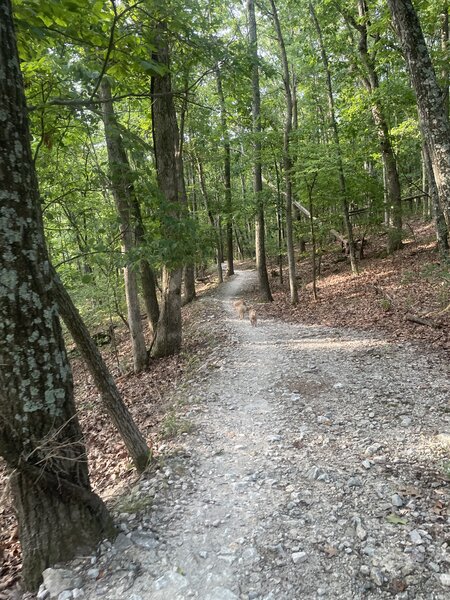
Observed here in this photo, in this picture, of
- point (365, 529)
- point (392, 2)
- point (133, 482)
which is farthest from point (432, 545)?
point (392, 2)

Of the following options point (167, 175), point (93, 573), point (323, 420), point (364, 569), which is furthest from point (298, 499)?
point (167, 175)

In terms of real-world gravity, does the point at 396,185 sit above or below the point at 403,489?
above

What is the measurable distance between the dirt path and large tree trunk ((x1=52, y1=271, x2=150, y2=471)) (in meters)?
0.37

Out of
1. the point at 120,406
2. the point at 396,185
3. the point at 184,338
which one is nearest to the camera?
the point at 120,406

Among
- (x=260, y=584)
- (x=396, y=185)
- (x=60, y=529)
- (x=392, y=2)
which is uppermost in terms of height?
(x=392, y=2)

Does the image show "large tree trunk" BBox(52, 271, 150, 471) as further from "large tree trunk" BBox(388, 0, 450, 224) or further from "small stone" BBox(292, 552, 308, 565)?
"large tree trunk" BBox(388, 0, 450, 224)

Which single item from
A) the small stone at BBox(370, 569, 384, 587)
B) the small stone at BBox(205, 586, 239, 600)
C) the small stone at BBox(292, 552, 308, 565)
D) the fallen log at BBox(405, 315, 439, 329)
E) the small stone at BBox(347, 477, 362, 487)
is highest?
the fallen log at BBox(405, 315, 439, 329)

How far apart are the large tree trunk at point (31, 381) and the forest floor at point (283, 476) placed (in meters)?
0.35

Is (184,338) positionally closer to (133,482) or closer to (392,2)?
(133,482)

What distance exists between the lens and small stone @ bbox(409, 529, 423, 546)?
2.96 m

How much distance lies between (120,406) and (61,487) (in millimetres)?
1152

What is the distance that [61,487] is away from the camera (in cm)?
294

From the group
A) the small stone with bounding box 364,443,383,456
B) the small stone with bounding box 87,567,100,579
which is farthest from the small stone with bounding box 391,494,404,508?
the small stone with bounding box 87,567,100,579

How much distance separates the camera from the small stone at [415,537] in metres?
2.96
